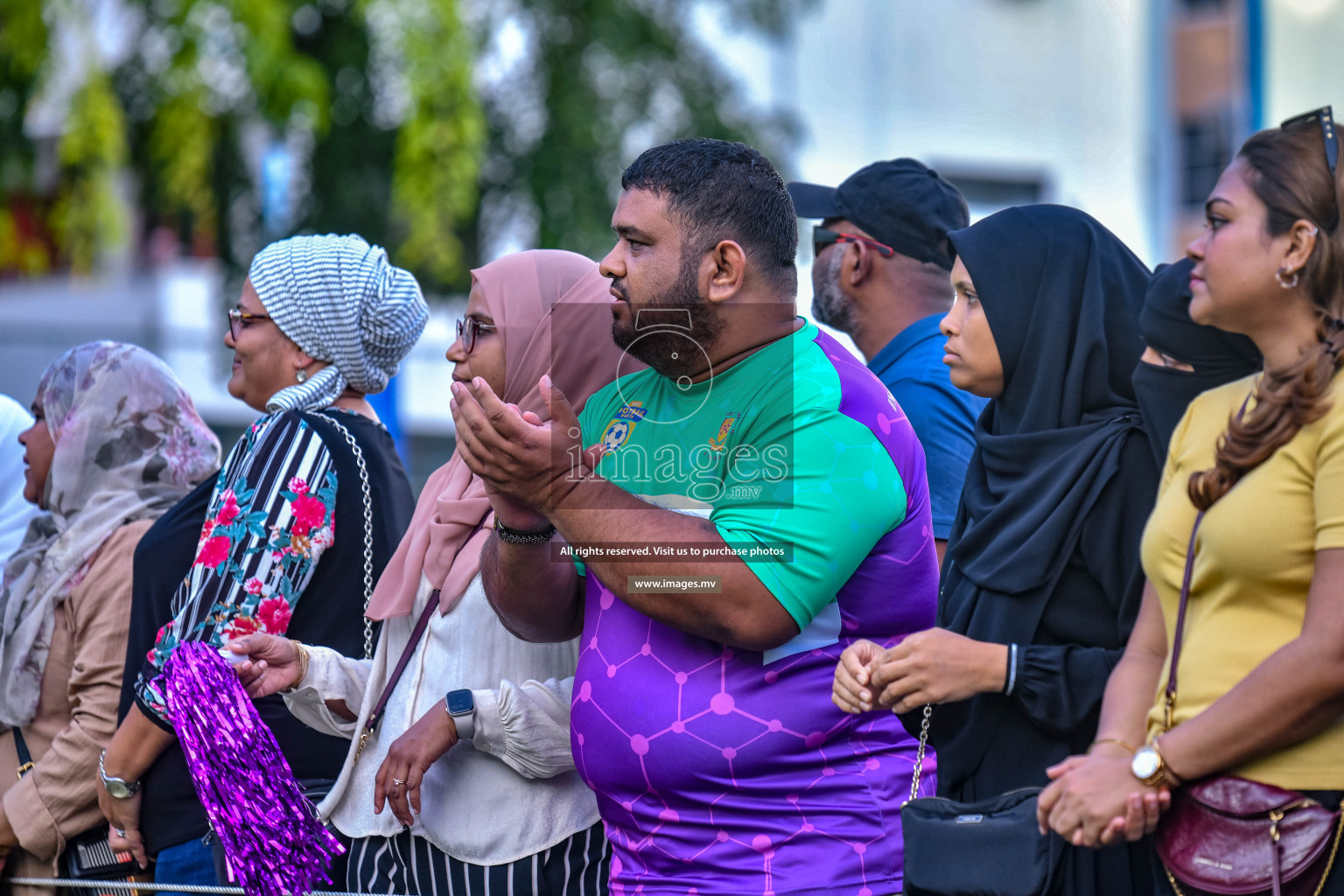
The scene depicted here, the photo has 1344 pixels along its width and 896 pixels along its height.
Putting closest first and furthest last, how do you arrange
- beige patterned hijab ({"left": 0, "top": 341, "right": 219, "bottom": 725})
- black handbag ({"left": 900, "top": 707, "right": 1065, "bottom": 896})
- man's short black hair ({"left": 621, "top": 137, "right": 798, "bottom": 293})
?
1. black handbag ({"left": 900, "top": 707, "right": 1065, "bottom": 896})
2. man's short black hair ({"left": 621, "top": 137, "right": 798, "bottom": 293})
3. beige patterned hijab ({"left": 0, "top": 341, "right": 219, "bottom": 725})

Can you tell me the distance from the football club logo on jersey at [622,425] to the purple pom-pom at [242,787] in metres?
1.02

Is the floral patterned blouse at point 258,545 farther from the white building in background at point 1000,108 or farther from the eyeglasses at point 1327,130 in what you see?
the white building in background at point 1000,108

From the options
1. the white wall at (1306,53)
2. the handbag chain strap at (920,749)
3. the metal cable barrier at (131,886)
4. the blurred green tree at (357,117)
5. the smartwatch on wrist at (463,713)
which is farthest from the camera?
the white wall at (1306,53)

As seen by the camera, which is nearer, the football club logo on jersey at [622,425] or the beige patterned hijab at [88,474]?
the football club logo on jersey at [622,425]

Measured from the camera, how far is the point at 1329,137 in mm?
1857

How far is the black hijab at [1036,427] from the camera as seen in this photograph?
2215 mm

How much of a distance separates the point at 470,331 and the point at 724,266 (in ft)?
2.62

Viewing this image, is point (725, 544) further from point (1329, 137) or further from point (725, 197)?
point (1329, 137)

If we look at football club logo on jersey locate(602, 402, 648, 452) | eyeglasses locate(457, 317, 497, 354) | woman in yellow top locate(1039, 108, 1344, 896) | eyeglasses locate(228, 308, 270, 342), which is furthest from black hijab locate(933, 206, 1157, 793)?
eyeglasses locate(228, 308, 270, 342)

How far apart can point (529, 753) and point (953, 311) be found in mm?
1182

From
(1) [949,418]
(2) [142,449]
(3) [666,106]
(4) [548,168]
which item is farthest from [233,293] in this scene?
(1) [949,418]

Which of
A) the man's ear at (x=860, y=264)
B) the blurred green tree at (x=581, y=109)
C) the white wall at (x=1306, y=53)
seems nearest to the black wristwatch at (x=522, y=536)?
the man's ear at (x=860, y=264)

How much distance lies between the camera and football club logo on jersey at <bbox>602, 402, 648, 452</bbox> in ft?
8.14

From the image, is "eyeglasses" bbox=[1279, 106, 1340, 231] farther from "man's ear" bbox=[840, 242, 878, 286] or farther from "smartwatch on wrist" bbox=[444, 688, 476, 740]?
"man's ear" bbox=[840, 242, 878, 286]
